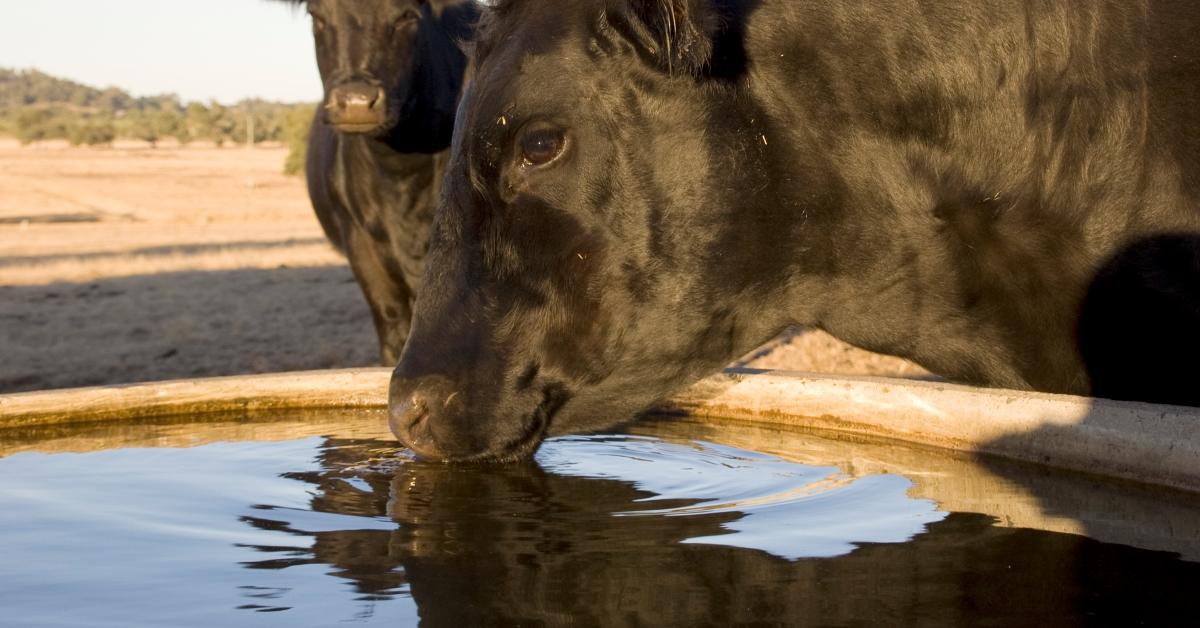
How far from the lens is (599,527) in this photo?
303 cm

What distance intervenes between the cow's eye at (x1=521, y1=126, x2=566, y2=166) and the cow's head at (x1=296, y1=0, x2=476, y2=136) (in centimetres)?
413

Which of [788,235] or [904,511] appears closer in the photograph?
[788,235]

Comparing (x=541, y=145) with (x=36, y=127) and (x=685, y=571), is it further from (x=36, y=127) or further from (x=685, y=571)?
(x=36, y=127)

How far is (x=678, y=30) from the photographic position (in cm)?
244

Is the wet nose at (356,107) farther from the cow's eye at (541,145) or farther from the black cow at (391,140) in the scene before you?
the cow's eye at (541,145)

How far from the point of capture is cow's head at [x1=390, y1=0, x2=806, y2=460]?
8.45 ft

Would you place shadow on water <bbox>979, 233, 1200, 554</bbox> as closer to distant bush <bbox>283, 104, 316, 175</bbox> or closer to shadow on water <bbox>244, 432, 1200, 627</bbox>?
shadow on water <bbox>244, 432, 1200, 627</bbox>

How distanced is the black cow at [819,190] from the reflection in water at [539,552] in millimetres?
330

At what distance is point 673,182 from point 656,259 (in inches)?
5.7

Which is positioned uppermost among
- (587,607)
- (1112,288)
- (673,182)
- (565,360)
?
(673,182)

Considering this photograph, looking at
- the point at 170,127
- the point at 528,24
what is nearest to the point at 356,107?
the point at 528,24

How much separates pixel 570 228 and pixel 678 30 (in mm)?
414

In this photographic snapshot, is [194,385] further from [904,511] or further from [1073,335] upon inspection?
[1073,335]

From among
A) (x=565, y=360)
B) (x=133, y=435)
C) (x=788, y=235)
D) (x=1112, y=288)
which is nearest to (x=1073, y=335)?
(x=1112, y=288)
